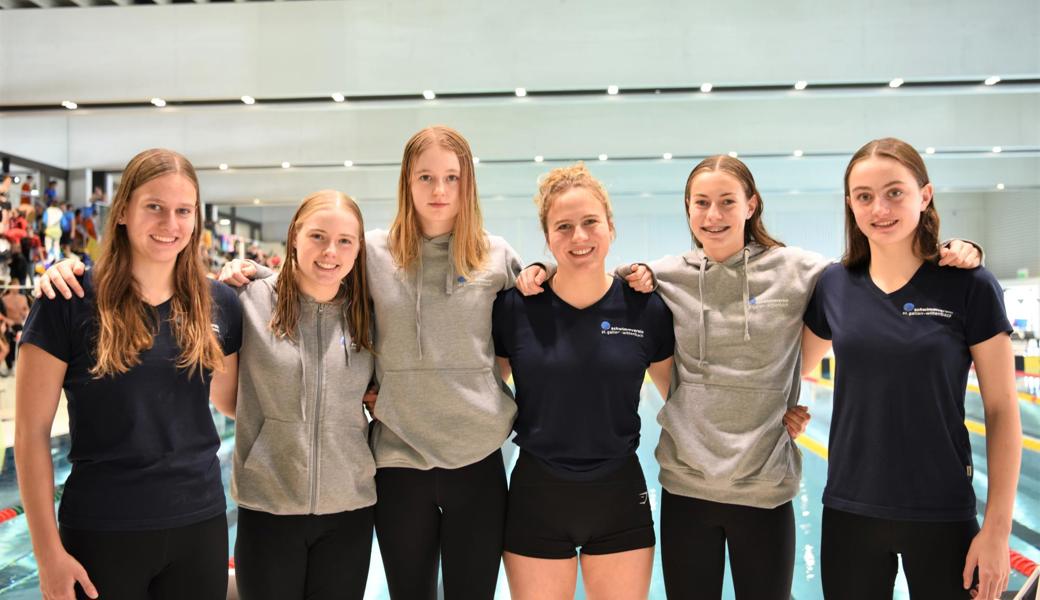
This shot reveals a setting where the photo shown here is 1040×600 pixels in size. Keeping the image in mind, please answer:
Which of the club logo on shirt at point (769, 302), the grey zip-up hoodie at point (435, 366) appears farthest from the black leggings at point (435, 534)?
the club logo on shirt at point (769, 302)

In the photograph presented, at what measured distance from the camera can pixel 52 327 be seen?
186 cm

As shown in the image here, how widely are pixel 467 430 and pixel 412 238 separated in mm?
681

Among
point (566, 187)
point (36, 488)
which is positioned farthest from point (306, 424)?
point (566, 187)

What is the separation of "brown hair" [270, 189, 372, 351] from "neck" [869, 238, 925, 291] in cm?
163

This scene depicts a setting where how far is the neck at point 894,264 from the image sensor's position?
2.17 m

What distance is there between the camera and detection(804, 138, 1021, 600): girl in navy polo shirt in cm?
202

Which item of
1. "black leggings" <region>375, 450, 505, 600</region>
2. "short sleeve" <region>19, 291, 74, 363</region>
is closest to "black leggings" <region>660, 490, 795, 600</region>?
"black leggings" <region>375, 450, 505, 600</region>

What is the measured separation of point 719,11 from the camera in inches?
332

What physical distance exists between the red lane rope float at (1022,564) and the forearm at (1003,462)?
2530mm

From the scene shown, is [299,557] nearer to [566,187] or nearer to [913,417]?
[566,187]

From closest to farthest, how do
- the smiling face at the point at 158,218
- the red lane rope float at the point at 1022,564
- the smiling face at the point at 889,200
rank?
the smiling face at the point at 158,218, the smiling face at the point at 889,200, the red lane rope float at the point at 1022,564

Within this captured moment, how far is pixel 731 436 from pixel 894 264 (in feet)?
2.38

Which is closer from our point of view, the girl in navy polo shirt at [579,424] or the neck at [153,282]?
the neck at [153,282]

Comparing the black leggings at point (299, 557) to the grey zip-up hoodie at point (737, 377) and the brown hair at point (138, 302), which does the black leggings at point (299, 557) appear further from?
the grey zip-up hoodie at point (737, 377)
